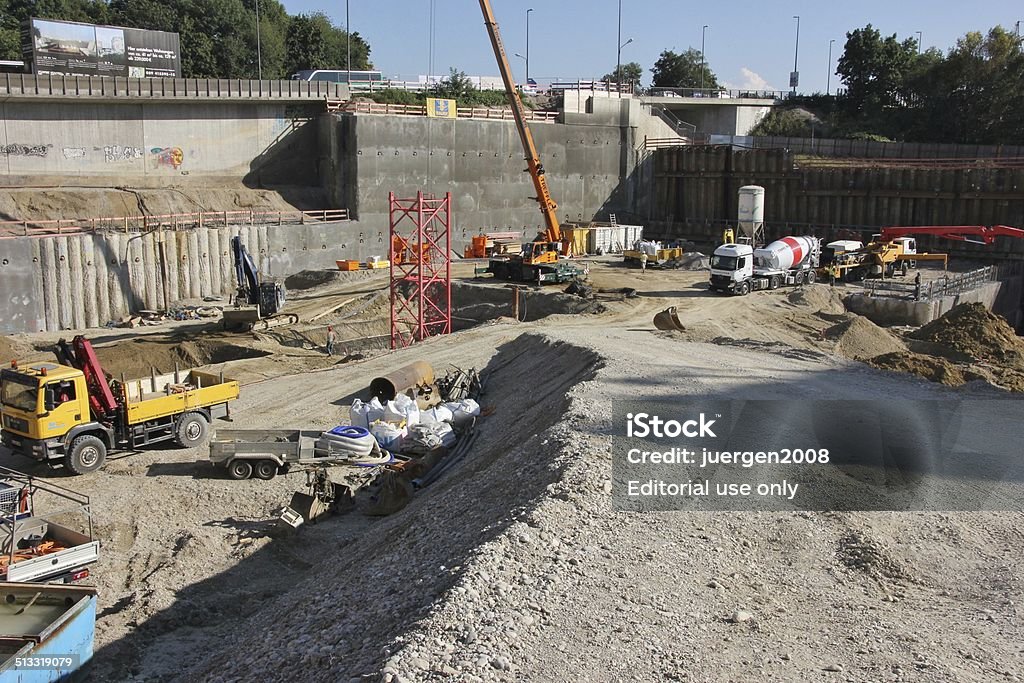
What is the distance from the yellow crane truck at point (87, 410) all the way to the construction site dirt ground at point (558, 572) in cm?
67

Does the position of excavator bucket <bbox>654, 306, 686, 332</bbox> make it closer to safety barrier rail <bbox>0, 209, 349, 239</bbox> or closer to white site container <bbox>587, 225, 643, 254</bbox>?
white site container <bbox>587, 225, 643, 254</bbox>

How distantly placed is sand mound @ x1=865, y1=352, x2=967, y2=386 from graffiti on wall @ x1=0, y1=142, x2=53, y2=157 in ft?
115

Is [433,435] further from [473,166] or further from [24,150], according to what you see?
[473,166]

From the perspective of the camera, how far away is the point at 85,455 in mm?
20172

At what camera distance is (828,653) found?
31.1 ft

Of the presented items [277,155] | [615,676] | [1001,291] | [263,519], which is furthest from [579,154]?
[615,676]

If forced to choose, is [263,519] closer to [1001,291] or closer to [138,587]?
[138,587]

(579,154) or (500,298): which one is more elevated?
(579,154)

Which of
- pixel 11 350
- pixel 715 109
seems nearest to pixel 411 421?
pixel 11 350

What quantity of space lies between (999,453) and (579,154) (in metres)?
42.3

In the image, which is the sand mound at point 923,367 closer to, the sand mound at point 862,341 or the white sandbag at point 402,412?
the sand mound at point 862,341

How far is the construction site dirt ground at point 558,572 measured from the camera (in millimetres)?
9430

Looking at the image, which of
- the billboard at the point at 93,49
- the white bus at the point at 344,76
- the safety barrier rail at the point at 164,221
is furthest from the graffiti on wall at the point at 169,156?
the white bus at the point at 344,76

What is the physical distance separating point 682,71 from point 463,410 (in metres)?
77.9
